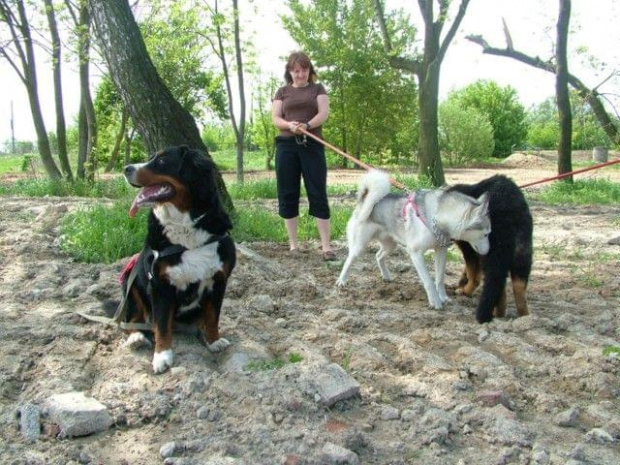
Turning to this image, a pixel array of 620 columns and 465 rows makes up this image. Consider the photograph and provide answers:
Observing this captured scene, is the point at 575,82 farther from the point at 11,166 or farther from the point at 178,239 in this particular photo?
the point at 11,166

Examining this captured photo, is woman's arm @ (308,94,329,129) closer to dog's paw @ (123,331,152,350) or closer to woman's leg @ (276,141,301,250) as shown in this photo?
woman's leg @ (276,141,301,250)

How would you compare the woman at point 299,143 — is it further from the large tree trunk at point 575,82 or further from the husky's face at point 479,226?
the large tree trunk at point 575,82

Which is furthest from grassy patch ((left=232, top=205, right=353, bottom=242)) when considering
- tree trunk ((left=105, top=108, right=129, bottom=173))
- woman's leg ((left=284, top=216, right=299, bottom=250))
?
tree trunk ((left=105, top=108, right=129, bottom=173))

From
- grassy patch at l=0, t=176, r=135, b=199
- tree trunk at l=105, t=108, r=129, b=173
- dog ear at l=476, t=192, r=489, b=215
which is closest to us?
dog ear at l=476, t=192, r=489, b=215

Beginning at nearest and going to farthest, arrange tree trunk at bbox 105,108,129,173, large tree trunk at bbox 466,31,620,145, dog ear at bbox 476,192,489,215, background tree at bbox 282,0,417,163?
1. dog ear at bbox 476,192,489,215
2. large tree trunk at bbox 466,31,620,145
3. tree trunk at bbox 105,108,129,173
4. background tree at bbox 282,0,417,163

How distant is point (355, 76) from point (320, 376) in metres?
27.4

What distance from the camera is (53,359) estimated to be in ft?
11.9

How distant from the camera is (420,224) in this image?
5.21 metres

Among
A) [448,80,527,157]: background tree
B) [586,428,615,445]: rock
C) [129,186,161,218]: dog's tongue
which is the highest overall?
[448,80,527,157]: background tree

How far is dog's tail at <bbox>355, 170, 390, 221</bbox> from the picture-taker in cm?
569

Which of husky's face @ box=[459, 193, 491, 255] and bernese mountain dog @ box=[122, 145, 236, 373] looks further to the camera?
husky's face @ box=[459, 193, 491, 255]

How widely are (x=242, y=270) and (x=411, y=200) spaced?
168 cm

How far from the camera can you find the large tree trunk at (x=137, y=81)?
682 cm

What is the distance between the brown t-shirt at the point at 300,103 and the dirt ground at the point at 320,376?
6.19 feet
